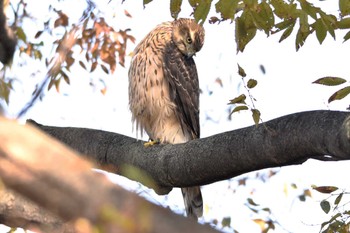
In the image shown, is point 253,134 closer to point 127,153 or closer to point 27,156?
point 127,153

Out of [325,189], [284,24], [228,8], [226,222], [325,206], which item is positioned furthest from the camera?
[226,222]

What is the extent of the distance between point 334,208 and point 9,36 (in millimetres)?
2501

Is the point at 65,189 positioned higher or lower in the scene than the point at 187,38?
higher

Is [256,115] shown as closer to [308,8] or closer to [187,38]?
[308,8]

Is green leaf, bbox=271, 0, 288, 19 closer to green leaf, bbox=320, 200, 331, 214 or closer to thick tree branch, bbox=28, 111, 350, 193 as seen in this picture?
thick tree branch, bbox=28, 111, 350, 193

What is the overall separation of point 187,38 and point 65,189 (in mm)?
6282

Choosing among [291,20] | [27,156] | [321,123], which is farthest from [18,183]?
[291,20]

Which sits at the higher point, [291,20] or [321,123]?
[291,20]

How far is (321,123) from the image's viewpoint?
296 cm

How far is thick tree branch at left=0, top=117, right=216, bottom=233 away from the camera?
0.78 meters

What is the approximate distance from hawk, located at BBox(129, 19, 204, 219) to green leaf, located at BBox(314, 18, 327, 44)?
3388 mm

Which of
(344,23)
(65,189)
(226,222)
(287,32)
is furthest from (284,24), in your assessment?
(226,222)

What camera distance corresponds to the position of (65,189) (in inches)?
30.7

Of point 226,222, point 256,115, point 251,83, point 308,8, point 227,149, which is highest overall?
point 308,8
